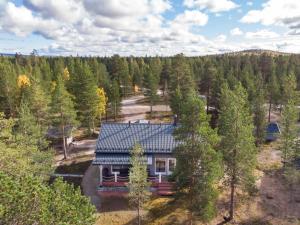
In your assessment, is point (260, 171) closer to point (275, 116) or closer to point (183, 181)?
point (183, 181)

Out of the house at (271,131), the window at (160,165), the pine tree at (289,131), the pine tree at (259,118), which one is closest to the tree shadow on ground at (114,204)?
the window at (160,165)

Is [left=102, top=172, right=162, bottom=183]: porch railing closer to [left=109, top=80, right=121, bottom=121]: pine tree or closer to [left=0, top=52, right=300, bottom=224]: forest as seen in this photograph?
[left=0, top=52, right=300, bottom=224]: forest

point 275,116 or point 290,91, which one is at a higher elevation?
point 290,91

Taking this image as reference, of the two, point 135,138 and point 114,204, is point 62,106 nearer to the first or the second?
point 135,138

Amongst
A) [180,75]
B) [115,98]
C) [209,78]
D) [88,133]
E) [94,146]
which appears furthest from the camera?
[209,78]

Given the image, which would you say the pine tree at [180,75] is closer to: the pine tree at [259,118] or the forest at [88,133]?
the forest at [88,133]

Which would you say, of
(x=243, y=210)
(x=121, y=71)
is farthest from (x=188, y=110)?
(x=121, y=71)

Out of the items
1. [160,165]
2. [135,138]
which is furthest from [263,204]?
[135,138]
